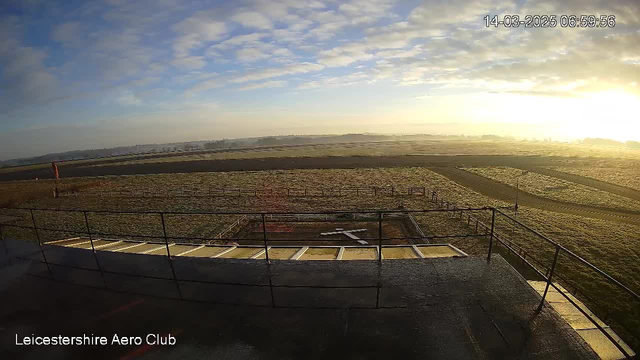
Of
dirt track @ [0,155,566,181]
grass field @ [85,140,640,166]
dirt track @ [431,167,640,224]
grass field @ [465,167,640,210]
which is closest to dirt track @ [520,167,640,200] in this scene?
grass field @ [465,167,640,210]

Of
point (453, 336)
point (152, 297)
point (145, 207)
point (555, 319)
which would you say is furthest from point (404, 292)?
point (145, 207)

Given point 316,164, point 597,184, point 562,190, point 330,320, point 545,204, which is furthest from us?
point 316,164

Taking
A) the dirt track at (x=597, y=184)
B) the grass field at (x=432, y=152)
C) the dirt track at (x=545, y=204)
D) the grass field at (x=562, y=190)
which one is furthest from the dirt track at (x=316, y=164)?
the dirt track at (x=545, y=204)

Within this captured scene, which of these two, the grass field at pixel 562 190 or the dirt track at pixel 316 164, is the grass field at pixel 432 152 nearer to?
the dirt track at pixel 316 164

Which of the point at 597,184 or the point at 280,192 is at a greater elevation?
the point at 280,192

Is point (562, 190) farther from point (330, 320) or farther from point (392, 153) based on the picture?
point (392, 153)

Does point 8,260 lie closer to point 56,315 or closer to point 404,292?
point 56,315

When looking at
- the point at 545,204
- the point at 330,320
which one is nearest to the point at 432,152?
the point at 545,204

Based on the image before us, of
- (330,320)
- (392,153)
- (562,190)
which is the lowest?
(562,190)
